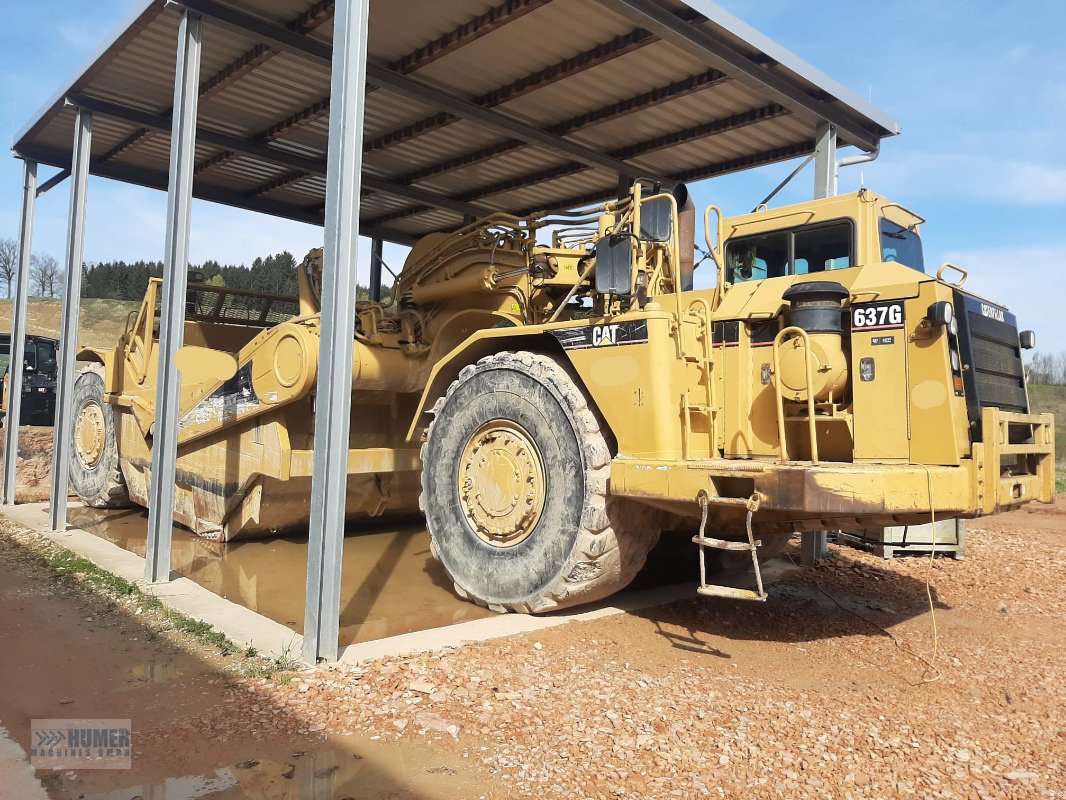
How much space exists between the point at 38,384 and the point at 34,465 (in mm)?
2365

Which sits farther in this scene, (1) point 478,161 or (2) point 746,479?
(1) point 478,161

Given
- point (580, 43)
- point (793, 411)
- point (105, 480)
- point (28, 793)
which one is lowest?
point (28, 793)

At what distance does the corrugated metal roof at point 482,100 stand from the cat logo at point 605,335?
2.53 metres

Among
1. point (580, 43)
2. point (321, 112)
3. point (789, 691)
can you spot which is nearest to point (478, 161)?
point (321, 112)

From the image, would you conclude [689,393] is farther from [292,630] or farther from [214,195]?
[214,195]

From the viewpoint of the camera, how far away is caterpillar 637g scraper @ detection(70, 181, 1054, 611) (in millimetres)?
4539

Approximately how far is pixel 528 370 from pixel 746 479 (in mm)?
1653

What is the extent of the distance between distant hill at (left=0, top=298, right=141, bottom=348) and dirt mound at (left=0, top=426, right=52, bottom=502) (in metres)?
22.0

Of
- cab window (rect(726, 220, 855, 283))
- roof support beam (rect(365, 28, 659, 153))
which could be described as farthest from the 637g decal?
roof support beam (rect(365, 28, 659, 153))

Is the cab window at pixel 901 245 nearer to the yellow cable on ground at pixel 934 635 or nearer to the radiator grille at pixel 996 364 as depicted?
the radiator grille at pixel 996 364

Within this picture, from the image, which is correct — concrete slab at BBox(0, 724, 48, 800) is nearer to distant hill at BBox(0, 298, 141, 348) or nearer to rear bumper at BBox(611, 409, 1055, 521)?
rear bumper at BBox(611, 409, 1055, 521)

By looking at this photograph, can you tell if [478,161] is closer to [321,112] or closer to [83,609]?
[321,112]

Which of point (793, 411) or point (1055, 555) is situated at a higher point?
point (793, 411)

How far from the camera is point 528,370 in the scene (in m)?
5.41
